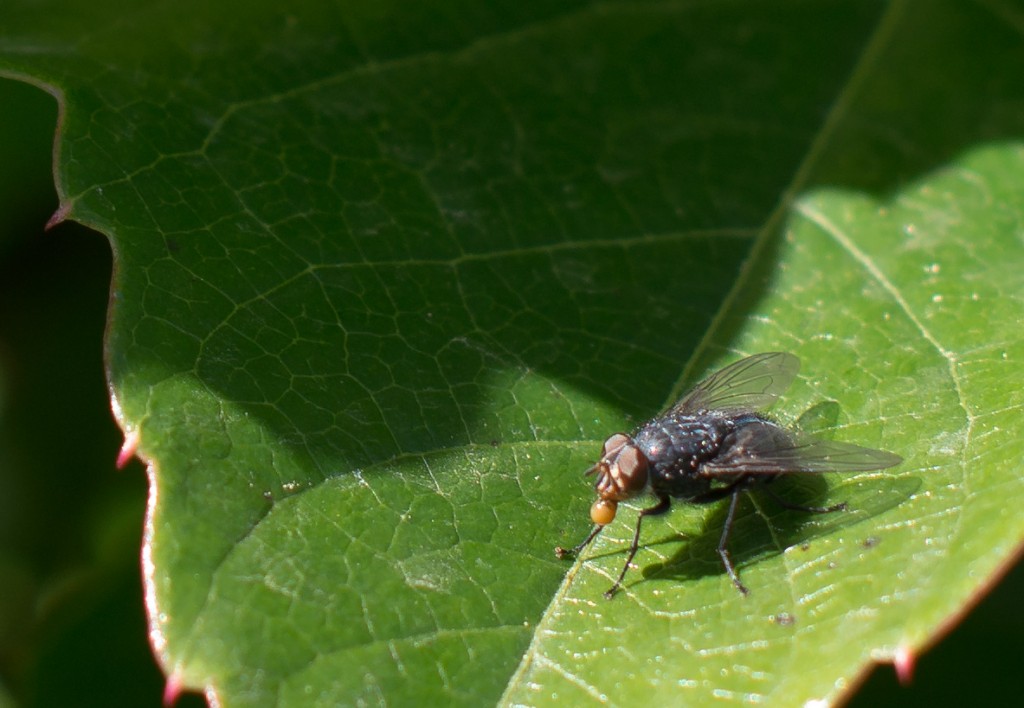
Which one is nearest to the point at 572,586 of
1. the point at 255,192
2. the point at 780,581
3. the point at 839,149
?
the point at 780,581

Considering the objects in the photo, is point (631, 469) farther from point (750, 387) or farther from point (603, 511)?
point (750, 387)

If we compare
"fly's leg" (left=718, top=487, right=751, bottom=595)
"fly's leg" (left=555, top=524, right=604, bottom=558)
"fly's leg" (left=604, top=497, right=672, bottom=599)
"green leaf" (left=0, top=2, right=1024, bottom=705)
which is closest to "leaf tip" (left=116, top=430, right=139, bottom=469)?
"green leaf" (left=0, top=2, right=1024, bottom=705)

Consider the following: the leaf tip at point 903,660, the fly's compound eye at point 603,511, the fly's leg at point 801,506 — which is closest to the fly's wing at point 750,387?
the fly's leg at point 801,506

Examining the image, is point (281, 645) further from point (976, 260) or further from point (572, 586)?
point (976, 260)

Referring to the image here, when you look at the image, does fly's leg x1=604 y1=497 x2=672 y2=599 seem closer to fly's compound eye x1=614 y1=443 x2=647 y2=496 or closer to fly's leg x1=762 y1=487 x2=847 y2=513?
fly's compound eye x1=614 y1=443 x2=647 y2=496


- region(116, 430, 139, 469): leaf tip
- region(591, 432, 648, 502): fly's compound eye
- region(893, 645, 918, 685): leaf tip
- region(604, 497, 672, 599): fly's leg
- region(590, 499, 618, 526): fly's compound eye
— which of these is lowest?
region(604, 497, 672, 599): fly's leg

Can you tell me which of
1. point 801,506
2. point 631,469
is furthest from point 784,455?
point 631,469

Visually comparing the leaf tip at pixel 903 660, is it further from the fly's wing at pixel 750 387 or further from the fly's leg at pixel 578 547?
the fly's wing at pixel 750 387
